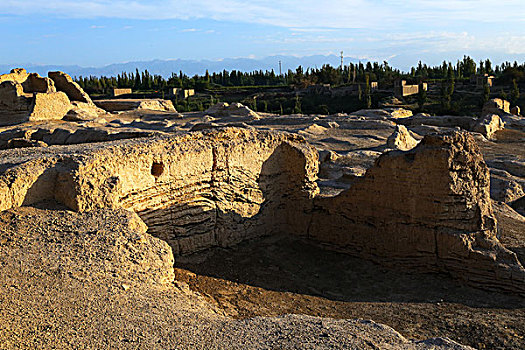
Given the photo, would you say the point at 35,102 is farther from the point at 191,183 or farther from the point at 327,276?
the point at 327,276

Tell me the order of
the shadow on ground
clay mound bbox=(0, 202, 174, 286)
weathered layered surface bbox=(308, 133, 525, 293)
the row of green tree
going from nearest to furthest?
clay mound bbox=(0, 202, 174, 286)
the shadow on ground
weathered layered surface bbox=(308, 133, 525, 293)
the row of green tree

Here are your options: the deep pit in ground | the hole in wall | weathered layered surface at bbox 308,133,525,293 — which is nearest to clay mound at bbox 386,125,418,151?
weathered layered surface at bbox 308,133,525,293

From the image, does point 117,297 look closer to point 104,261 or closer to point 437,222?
point 104,261

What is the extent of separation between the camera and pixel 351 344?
4.54 metres

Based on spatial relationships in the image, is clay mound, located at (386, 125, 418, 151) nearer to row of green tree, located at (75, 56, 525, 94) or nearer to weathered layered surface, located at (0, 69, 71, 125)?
weathered layered surface, located at (0, 69, 71, 125)

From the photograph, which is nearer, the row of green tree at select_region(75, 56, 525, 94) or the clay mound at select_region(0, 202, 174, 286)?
the clay mound at select_region(0, 202, 174, 286)

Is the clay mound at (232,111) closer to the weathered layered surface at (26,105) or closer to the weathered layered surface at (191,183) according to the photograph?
the weathered layered surface at (26,105)

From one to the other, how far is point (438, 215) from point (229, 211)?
3.72 metres

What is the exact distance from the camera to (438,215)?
334 inches

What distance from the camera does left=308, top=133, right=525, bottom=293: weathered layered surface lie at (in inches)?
324

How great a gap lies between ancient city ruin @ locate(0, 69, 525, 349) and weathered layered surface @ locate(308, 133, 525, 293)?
0.02 metres

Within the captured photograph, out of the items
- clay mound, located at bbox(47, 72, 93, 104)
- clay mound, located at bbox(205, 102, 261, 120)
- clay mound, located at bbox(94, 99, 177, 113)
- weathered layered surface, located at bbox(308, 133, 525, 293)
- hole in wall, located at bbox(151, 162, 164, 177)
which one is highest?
clay mound, located at bbox(47, 72, 93, 104)

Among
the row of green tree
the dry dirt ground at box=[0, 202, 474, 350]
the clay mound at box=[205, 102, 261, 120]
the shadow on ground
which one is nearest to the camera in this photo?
the dry dirt ground at box=[0, 202, 474, 350]

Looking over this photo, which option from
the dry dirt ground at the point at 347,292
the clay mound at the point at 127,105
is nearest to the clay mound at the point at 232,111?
the clay mound at the point at 127,105
